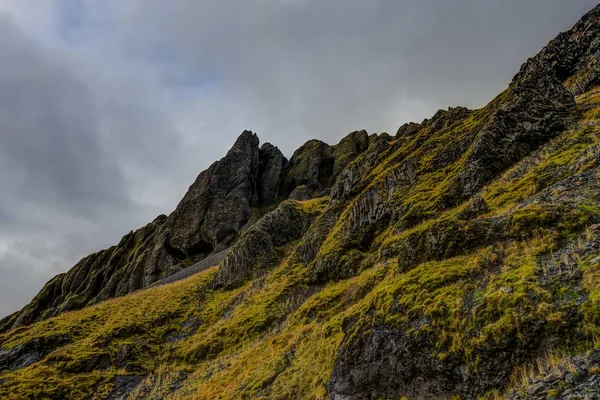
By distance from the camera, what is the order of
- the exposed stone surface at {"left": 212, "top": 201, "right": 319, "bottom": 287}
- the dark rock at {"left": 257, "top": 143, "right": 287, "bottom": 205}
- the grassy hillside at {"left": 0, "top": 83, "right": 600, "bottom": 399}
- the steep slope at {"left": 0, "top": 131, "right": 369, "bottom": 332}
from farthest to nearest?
the dark rock at {"left": 257, "top": 143, "right": 287, "bottom": 205} < the steep slope at {"left": 0, "top": 131, "right": 369, "bottom": 332} < the exposed stone surface at {"left": 212, "top": 201, "right": 319, "bottom": 287} < the grassy hillside at {"left": 0, "top": 83, "right": 600, "bottom": 399}

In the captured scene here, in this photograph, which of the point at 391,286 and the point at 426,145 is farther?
the point at 426,145

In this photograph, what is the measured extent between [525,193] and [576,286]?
12205 mm

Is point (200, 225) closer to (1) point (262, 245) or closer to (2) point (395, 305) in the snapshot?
(1) point (262, 245)

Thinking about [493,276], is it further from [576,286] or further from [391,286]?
[391,286]

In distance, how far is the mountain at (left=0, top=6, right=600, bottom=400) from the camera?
11.4m

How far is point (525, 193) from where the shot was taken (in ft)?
70.5

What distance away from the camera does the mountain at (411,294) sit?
37.4ft

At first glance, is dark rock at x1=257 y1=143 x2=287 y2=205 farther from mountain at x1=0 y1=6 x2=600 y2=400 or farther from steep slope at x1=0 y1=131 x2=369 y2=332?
mountain at x1=0 y1=6 x2=600 y2=400

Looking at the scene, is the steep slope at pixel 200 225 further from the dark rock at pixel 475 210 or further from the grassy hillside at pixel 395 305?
the dark rock at pixel 475 210

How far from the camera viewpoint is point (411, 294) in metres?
16.2

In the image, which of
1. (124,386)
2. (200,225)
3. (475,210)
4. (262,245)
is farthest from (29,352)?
(200,225)

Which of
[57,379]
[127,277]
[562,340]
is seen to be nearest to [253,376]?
[562,340]

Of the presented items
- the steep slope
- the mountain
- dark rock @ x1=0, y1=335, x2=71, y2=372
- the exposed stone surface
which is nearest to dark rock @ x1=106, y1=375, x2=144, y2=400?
the mountain

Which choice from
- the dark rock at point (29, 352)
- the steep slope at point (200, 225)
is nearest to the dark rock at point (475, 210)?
the dark rock at point (29, 352)
